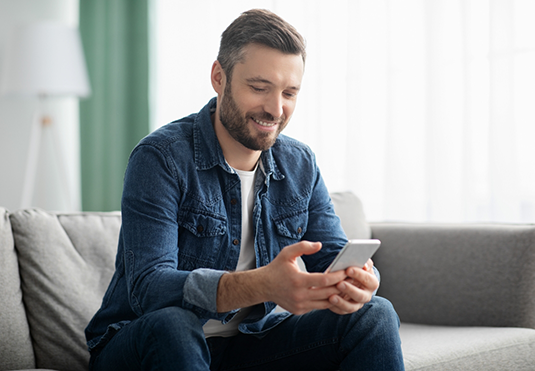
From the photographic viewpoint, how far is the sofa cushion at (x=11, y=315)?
1300 mm

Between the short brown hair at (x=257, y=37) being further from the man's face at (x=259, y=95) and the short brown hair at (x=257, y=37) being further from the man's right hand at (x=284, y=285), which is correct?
the man's right hand at (x=284, y=285)

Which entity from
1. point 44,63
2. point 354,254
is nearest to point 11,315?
point 354,254

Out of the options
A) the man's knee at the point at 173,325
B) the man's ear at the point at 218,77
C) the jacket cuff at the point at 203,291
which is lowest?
the man's knee at the point at 173,325

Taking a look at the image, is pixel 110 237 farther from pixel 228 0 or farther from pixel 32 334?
pixel 228 0

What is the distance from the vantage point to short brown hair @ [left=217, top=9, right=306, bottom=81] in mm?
1246

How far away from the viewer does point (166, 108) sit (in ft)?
11.4

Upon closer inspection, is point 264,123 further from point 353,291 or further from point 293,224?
point 353,291

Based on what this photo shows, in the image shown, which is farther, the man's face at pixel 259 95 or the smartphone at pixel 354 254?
the man's face at pixel 259 95

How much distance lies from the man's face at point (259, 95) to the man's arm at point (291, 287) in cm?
40

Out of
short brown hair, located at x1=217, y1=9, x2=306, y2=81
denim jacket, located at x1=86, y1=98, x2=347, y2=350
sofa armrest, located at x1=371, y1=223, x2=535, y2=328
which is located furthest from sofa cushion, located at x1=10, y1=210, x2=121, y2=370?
sofa armrest, located at x1=371, y1=223, x2=535, y2=328

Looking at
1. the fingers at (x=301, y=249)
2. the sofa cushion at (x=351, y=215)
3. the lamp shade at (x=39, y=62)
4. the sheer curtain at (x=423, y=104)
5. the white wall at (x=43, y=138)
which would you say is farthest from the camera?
the white wall at (x=43, y=138)

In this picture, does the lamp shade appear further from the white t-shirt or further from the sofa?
the white t-shirt

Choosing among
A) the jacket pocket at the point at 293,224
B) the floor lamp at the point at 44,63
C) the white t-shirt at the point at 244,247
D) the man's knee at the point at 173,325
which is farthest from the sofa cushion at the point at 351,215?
the floor lamp at the point at 44,63

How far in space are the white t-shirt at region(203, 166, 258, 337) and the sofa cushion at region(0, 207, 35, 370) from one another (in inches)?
18.1
